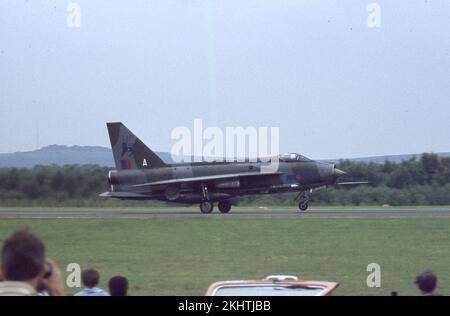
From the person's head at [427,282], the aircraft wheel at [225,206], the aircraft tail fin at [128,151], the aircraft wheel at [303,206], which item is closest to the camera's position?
the person's head at [427,282]

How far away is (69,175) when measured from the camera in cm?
4209

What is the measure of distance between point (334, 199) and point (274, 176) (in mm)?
14348

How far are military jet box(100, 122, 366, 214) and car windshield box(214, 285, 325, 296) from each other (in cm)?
3160

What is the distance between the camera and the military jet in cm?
3797

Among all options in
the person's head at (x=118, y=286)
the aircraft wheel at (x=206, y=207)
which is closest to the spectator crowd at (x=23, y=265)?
the person's head at (x=118, y=286)

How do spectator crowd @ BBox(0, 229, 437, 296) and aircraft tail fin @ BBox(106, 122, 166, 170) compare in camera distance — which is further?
aircraft tail fin @ BBox(106, 122, 166, 170)

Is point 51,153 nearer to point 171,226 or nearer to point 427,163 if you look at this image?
point 427,163

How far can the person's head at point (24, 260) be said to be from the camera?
4328mm

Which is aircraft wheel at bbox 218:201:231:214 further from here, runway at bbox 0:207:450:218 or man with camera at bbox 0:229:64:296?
man with camera at bbox 0:229:64:296

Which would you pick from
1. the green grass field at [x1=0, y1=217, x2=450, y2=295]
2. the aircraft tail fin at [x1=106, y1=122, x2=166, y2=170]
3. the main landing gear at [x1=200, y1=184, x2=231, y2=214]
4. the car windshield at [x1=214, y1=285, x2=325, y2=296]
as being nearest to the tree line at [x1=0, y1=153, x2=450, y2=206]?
the aircraft tail fin at [x1=106, y1=122, x2=166, y2=170]

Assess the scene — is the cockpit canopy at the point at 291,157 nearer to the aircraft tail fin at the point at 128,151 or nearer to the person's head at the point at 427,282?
the aircraft tail fin at the point at 128,151

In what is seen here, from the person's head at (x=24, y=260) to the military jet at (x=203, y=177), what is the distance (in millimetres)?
33487
